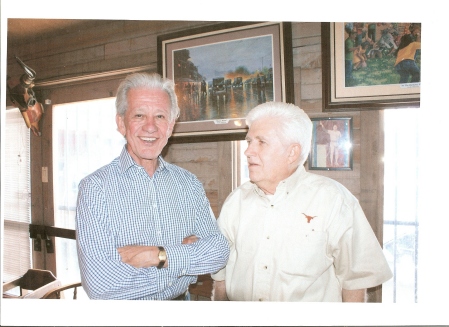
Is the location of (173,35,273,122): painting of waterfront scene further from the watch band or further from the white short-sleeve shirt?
the watch band

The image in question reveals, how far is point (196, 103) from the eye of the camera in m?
1.72

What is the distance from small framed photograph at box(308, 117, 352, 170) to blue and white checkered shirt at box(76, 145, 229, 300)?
2.04 ft

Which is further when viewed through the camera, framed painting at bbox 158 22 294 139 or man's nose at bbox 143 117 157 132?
framed painting at bbox 158 22 294 139

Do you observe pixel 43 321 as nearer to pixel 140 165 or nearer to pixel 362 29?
pixel 140 165

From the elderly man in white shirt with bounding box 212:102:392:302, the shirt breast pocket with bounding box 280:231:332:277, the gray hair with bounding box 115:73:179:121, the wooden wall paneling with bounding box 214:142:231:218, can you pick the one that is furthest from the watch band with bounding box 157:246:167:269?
the wooden wall paneling with bounding box 214:142:231:218

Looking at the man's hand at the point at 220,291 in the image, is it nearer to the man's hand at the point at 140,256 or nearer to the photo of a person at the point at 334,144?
the man's hand at the point at 140,256

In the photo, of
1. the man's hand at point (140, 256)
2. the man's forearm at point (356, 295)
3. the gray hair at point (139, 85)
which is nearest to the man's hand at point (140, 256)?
the man's hand at point (140, 256)

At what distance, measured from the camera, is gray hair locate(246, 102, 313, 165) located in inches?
49.8

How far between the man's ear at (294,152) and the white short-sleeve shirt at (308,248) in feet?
0.21

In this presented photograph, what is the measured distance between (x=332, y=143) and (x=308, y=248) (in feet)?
1.81

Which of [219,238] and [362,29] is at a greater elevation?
[362,29]

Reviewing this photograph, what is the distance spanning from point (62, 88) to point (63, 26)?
1.19ft

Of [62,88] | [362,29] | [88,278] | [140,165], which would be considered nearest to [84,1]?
[140,165]

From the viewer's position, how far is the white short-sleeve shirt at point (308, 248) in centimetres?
121
